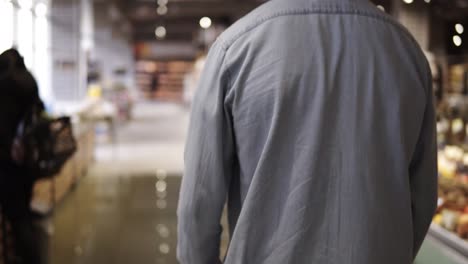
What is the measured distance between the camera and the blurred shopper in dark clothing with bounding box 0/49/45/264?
11.5ft

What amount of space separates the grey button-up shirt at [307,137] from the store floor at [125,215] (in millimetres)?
1705

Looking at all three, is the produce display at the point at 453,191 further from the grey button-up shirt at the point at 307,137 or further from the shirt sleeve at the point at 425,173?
the grey button-up shirt at the point at 307,137

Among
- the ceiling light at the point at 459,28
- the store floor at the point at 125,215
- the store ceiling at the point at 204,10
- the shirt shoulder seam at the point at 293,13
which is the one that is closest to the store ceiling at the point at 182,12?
the store ceiling at the point at 204,10

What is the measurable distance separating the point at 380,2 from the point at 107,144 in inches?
370

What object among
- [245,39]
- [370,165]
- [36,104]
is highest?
[245,39]

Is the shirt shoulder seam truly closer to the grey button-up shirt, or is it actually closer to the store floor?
the grey button-up shirt

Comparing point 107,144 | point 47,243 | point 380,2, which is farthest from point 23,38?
point 380,2

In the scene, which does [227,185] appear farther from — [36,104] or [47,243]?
[47,243]

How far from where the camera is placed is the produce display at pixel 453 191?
3.32m

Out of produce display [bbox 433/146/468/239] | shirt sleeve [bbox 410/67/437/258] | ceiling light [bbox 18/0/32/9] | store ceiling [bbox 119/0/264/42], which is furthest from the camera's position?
store ceiling [bbox 119/0/264/42]

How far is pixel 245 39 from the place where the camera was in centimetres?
138

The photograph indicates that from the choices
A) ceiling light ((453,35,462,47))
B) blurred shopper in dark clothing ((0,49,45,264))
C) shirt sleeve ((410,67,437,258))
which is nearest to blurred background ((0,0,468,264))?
ceiling light ((453,35,462,47))

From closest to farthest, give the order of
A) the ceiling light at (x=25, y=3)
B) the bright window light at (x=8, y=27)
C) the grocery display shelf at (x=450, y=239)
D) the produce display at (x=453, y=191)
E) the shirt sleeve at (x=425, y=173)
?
the shirt sleeve at (x=425, y=173) < the grocery display shelf at (x=450, y=239) < the produce display at (x=453, y=191) < the bright window light at (x=8, y=27) < the ceiling light at (x=25, y=3)

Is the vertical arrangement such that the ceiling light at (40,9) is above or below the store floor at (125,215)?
above
